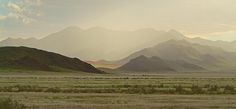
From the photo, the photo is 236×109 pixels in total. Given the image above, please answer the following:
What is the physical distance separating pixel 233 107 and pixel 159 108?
602 cm

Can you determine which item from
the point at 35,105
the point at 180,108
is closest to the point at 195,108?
the point at 180,108

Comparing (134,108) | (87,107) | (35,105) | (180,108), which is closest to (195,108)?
(180,108)

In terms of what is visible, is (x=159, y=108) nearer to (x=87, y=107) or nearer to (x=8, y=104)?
(x=87, y=107)

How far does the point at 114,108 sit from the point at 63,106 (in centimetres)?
447

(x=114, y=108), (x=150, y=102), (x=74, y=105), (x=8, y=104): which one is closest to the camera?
(x=8, y=104)

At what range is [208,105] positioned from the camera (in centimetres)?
4050

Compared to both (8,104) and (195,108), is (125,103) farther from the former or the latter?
(8,104)

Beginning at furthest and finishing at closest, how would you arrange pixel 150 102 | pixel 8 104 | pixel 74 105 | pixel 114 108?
pixel 150 102, pixel 74 105, pixel 114 108, pixel 8 104

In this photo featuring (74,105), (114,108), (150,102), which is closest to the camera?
(114,108)

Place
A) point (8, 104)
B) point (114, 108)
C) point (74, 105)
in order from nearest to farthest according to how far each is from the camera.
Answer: point (8, 104) < point (114, 108) < point (74, 105)

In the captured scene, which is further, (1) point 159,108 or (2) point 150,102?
(2) point 150,102

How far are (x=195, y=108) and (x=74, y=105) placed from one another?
1003 centimetres

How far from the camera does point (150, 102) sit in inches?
1714

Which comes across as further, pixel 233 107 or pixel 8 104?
pixel 233 107
